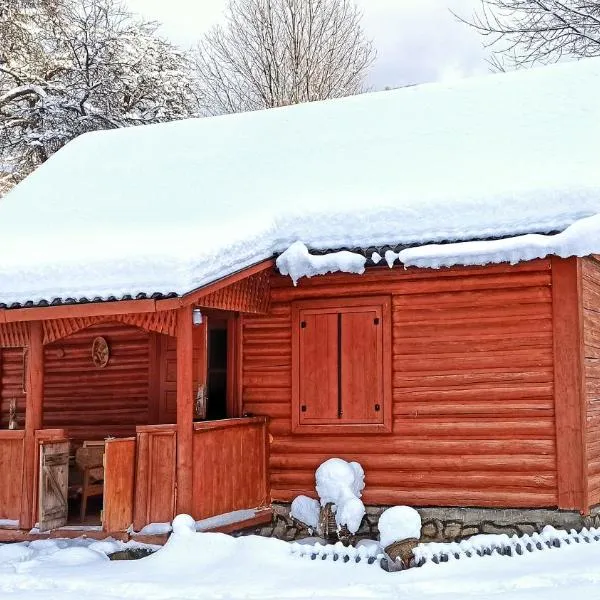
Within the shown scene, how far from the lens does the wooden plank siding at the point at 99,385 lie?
41.4 ft

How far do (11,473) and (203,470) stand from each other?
91.8 inches

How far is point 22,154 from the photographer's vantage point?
2808 centimetres

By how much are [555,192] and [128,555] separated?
20.5ft

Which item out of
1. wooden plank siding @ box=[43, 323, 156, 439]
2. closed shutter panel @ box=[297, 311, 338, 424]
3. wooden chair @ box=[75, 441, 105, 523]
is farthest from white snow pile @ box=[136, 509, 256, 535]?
wooden plank siding @ box=[43, 323, 156, 439]

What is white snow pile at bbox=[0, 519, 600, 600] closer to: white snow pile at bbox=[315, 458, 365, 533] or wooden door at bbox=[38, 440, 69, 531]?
wooden door at bbox=[38, 440, 69, 531]

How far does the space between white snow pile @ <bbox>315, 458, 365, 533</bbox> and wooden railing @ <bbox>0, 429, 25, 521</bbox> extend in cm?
348

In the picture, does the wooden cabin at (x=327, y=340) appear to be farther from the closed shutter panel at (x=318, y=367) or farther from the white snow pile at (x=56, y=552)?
the white snow pile at (x=56, y=552)

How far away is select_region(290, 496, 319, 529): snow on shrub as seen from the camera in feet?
35.4

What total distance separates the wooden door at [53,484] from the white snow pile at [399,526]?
3.86 meters

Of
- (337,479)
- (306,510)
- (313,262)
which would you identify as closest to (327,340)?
(313,262)

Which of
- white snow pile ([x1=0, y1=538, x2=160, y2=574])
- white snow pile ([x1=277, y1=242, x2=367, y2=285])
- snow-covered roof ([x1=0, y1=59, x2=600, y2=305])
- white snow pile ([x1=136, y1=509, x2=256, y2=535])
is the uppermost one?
snow-covered roof ([x1=0, y1=59, x2=600, y2=305])

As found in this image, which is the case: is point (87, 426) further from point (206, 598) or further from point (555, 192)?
point (555, 192)

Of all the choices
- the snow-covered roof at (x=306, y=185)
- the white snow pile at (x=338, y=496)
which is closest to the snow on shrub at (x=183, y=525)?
the white snow pile at (x=338, y=496)

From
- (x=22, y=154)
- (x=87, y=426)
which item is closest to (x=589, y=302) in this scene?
(x=87, y=426)
